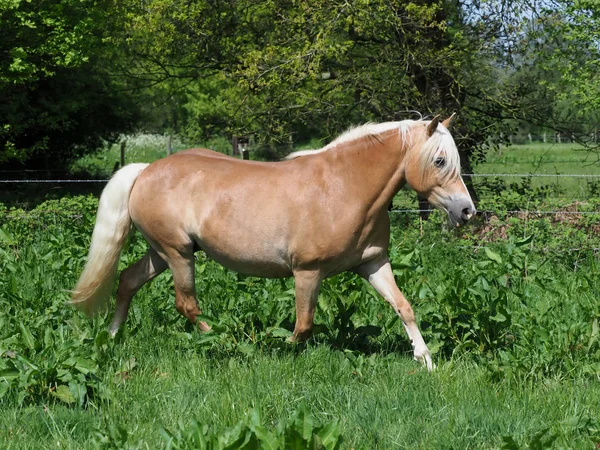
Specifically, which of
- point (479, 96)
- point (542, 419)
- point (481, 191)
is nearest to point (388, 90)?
point (479, 96)

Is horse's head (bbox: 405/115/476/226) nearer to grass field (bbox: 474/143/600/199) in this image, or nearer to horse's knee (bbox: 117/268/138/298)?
horse's knee (bbox: 117/268/138/298)

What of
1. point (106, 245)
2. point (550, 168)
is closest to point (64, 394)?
point (106, 245)

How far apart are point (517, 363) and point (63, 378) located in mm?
2682

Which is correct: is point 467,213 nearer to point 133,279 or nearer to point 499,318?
point 499,318

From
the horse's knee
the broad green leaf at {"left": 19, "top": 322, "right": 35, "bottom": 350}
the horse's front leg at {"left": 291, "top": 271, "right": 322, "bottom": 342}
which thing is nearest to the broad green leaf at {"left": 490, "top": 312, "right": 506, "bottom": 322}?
the horse's front leg at {"left": 291, "top": 271, "right": 322, "bottom": 342}

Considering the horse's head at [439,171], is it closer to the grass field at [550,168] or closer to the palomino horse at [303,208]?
the palomino horse at [303,208]

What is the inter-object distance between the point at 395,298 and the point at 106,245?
2371 millimetres

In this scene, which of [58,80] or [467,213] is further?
[58,80]

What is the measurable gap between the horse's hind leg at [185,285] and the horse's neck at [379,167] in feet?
4.67

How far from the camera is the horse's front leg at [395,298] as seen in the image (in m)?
5.54

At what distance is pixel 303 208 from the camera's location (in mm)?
5637

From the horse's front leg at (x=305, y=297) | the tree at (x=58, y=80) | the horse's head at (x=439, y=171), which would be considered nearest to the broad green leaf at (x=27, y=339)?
the horse's front leg at (x=305, y=297)

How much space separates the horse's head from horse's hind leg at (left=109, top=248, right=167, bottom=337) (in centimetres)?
225

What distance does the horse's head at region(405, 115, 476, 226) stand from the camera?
539cm
